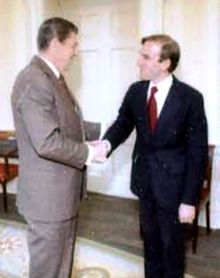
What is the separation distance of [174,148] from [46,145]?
0.67 m

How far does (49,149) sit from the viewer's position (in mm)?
1918

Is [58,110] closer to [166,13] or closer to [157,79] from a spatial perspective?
[157,79]

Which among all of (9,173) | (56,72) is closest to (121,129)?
(56,72)

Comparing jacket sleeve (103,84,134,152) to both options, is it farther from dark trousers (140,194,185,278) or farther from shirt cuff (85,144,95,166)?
shirt cuff (85,144,95,166)

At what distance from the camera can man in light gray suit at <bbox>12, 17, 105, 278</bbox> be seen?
75.9 inches

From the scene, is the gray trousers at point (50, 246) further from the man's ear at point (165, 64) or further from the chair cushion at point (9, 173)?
the chair cushion at point (9, 173)

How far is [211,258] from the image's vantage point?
3.39 meters

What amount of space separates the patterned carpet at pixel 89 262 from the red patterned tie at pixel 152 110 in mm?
881

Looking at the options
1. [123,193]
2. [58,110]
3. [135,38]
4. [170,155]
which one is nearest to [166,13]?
[135,38]

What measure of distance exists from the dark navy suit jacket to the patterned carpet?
572 mm

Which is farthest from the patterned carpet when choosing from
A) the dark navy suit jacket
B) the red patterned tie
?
the red patterned tie

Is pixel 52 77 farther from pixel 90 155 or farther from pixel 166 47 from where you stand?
pixel 166 47

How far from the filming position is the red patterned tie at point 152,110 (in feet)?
7.63

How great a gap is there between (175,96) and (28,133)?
71cm
